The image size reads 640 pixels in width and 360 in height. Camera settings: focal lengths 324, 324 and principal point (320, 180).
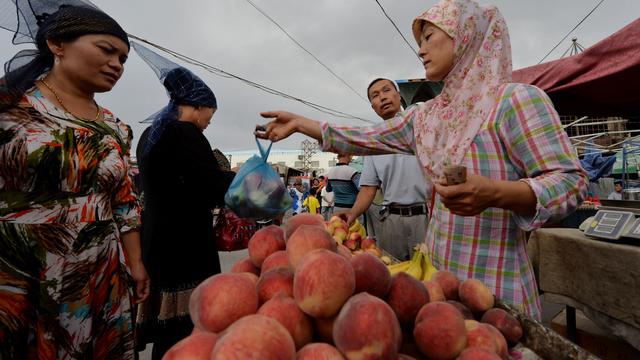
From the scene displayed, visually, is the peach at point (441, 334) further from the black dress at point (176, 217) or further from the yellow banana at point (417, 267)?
the black dress at point (176, 217)

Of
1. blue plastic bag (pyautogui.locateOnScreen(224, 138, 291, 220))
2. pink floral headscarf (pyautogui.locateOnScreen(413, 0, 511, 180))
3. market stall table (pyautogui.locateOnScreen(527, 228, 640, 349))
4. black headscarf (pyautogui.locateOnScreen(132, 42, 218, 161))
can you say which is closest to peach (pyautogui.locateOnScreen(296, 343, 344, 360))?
pink floral headscarf (pyautogui.locateOnScreen(413, 0, 511, 180))

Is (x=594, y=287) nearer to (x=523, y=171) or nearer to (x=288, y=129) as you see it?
(x=523, y=171)

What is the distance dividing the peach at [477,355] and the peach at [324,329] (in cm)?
30

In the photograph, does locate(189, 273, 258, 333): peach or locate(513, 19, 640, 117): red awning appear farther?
locate(513, 19, 640, 117): red awning

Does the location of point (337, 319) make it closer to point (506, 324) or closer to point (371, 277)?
point (371, 277)

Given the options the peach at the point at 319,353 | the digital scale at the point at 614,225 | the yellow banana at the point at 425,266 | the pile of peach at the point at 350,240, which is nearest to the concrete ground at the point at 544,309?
the digital scale at the point at 614,225

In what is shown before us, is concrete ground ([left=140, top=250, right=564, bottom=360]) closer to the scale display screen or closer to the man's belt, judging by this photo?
the scale display screen

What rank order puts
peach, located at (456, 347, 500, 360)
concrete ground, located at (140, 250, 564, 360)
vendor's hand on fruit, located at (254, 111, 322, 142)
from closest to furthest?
peach, located at (456, 347, 500, 360)
vendor's hand on fruit, located at (254, 111, 322, 142)
concrete ground, located at (140, 250, 564, 360)

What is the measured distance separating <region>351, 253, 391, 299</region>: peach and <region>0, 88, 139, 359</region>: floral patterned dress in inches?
53.7

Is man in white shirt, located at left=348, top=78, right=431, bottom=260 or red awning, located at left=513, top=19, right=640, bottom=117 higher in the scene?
red awning, located at left=513, top=19, right=640, bottom=117

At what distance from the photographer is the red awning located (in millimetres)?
3006

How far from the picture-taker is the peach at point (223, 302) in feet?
2.48

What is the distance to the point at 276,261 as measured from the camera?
102 cm

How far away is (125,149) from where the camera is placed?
1.91 meters
